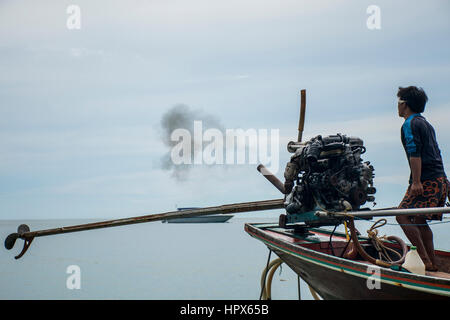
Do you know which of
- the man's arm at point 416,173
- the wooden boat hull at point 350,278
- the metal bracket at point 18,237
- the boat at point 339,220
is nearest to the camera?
the wooden boat hull at point 350,278

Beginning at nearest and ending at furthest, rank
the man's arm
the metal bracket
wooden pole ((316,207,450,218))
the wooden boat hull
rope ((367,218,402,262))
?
the wooden boat hull → wooden pole ((316,207,450,218)) → the man's arm → rope ((367,218,402,262)) → the metal bracket

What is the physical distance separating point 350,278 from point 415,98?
2.26 metres

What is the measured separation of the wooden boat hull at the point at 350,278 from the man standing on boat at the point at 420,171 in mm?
706

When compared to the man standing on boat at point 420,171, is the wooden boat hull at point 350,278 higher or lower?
lower

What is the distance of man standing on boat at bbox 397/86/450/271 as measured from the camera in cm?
489

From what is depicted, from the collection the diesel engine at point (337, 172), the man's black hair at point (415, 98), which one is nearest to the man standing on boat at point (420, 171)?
the man's black hair at point (415, 98)

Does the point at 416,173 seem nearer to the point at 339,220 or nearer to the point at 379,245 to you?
the point at 339,220

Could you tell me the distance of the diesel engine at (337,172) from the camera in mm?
5449

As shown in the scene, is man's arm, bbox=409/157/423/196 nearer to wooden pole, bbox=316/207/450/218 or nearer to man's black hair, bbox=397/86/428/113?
wooden pole, bbox=316/207/450/218

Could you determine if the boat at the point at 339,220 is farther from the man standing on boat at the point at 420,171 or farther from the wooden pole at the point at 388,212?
the man standing on boat at the point at 420,171

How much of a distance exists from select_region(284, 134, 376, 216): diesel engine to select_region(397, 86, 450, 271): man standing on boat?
1.80 feet

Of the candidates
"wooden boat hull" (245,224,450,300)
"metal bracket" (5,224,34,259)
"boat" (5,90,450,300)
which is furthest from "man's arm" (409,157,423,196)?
"metal bracket" (5,224,34,259)

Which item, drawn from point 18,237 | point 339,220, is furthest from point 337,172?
point 18,237
